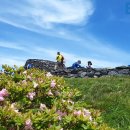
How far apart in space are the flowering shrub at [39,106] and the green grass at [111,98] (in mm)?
5726

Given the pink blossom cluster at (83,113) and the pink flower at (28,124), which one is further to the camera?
the pink blossom cluster at (83,113)

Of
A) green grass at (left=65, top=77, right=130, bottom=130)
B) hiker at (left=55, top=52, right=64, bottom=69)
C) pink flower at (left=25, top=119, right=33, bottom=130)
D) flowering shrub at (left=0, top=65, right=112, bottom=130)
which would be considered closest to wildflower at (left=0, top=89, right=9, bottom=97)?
flowering shrub at (left=0, top=65, right=112, bottom=130)

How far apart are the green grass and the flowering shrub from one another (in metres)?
5.73

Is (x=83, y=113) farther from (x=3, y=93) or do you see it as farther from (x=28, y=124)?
(x=3, y=93)

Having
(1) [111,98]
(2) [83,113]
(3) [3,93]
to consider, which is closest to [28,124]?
(3) [3,93]

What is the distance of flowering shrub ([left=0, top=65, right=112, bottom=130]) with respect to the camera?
742cm

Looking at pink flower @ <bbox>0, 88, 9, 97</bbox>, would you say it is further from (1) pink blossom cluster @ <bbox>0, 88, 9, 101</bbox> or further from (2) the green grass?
(2) the green grass

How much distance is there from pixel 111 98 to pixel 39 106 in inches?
367

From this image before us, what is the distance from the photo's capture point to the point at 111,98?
17656mm

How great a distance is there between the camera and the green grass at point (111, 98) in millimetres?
15242

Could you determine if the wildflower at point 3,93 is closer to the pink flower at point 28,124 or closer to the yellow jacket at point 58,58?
the pink flower at point 28,124

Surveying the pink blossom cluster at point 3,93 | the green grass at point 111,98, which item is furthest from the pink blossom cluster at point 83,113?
the green grass at point 111,98

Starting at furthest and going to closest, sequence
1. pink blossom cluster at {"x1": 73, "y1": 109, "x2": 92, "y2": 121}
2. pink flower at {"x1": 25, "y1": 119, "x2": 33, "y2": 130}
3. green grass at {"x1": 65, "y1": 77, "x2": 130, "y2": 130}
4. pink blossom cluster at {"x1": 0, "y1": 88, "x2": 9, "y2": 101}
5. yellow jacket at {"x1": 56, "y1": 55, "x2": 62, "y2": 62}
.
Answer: yellow jacket at {"x1": 56, "y1": 55, "x2": 62, "y2": 62}, green grass at {"x1": 65, "y1": 77, "x2": 130, "y2": 130}, pink blossom cluster at {"x1": 0, "y1": 88, "x2": 9, "y2": 101}, pink blossom cluster at {"x1": 73, "y1": 109, "x2": 92, "y2": 121}, pink flower at {"x1": 25, "y1": 119, "x2": 33, "y2": 130}

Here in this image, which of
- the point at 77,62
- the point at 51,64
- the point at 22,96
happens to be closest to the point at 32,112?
the point at 22,96
